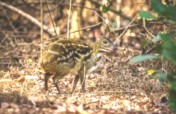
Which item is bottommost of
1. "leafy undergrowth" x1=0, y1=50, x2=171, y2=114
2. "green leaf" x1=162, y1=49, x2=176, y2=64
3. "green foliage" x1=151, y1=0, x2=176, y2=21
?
"leafy undergrowth" x1=0, y1=50, x2=171, y2=114

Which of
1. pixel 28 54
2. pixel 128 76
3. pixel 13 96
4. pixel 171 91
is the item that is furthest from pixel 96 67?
pixel 171 91

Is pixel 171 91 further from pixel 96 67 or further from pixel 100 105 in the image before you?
pixel 96 67

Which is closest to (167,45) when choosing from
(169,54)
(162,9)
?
(169,54)

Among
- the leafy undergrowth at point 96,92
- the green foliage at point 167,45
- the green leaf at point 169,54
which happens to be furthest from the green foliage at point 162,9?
the leafy undergrowth at point 96,92

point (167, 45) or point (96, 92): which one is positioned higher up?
point (167, 45)

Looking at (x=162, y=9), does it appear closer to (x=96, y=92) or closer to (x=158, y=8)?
(x=158, y=8)

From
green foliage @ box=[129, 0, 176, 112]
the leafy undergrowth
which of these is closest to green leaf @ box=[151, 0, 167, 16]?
green foliage @ box=[129, 0, 176, 112]

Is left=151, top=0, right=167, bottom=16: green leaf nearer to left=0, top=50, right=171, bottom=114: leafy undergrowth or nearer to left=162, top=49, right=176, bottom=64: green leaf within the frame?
left=162, top=49, right=176, bottom=64: green leaf

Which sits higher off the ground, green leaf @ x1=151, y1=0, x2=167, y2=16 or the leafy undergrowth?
green leaf @ x1=151, y1=0, x2=167, y2=16
